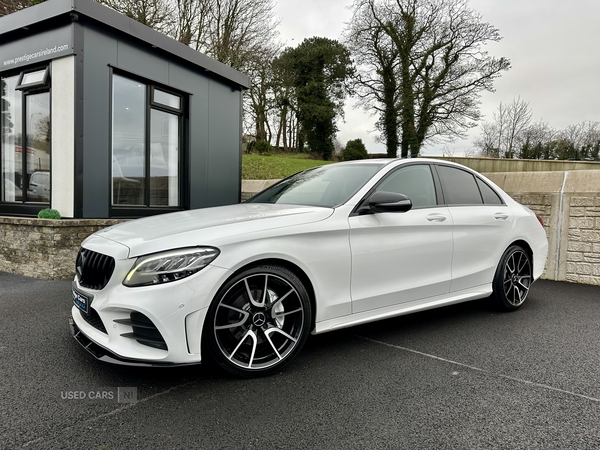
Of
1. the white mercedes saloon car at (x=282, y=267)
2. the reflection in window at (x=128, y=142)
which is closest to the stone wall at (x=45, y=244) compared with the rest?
the reflection in window at (x=128, y=142)

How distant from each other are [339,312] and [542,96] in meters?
32.3

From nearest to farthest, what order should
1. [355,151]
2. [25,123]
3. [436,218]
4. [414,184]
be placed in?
[436,218], [414,184], [25,123], [355,151]

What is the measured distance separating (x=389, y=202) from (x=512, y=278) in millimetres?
2140

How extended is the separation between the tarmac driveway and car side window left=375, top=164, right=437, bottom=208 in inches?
47.2

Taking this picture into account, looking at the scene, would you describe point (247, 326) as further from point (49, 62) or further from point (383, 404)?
point (49, 62)

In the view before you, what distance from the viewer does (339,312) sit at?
2949 mm

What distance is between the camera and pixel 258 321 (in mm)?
2629

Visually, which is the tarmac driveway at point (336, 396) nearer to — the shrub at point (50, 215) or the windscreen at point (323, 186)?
the windscreen at point (323, 186)

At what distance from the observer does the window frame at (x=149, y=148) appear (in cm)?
671

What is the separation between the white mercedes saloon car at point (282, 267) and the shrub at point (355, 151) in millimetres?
24353

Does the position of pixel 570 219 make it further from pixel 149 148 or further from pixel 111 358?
pixel 149 148

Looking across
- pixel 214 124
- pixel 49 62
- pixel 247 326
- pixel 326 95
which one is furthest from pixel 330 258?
pixel 326 95

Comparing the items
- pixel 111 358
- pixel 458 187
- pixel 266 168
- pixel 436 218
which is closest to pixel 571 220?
pixel 458 187

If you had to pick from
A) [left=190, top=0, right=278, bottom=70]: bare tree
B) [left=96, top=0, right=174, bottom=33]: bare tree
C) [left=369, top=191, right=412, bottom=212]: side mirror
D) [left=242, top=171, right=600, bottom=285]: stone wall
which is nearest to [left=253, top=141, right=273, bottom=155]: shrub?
[left=190, top=0, right=278, bottom=70]: bare tree
